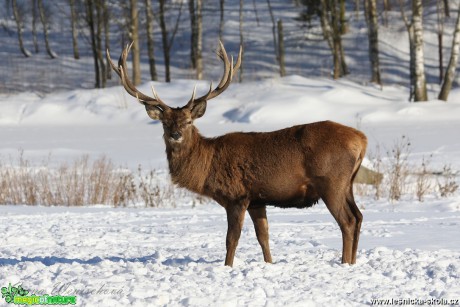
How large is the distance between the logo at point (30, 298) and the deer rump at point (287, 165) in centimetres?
194

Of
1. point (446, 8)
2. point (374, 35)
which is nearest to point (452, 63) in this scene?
point (374, 35)

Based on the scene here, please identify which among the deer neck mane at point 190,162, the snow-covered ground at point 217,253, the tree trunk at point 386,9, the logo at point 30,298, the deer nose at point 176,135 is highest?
the deer nose at point 176,135

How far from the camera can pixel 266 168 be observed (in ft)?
24.6

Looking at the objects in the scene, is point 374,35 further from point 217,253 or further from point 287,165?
point 287,165

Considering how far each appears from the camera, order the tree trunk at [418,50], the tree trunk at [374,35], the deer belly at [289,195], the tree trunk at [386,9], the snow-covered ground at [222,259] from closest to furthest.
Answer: the snow-covered ground at [222,259], the deer belly at [289,195], the tree trunk at [418,50], the tree trunk at [374,35], the tree trunk at [386,9]

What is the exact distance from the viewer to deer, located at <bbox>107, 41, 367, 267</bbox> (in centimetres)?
732

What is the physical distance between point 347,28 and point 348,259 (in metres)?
39.3

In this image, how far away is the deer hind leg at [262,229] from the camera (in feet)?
25.3

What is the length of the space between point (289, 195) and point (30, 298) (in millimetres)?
2445

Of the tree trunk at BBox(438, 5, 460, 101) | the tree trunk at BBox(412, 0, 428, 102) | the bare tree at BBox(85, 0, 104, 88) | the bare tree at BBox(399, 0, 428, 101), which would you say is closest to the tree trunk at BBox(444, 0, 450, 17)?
the bare tree at BBox(85, 0, 104, 88)

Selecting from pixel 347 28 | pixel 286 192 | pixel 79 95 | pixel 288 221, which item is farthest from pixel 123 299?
pixel 347 28

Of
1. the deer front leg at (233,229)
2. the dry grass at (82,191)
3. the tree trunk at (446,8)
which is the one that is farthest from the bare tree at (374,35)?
the deer front leg at (233,229)

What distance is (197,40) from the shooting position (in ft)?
110

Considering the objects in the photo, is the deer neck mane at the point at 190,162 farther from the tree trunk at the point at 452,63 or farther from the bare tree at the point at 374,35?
the bare tree at the point at 374,35
